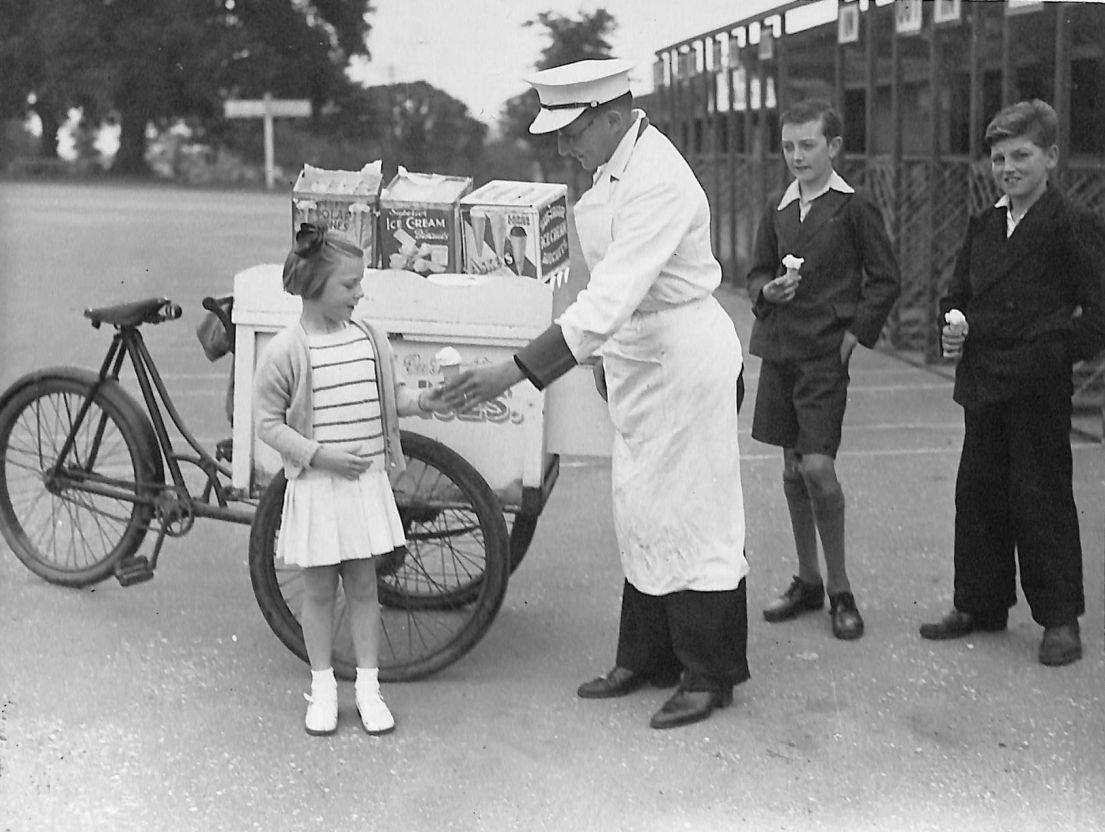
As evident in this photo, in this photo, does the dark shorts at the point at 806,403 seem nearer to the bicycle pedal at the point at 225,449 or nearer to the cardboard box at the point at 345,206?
the cardboard box at the point at 345,206

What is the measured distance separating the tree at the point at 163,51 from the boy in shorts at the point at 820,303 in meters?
1.54

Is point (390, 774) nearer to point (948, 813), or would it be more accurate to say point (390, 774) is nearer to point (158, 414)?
point (948, 813)

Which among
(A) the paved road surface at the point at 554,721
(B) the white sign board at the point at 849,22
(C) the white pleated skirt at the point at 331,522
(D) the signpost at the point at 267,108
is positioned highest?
(B) the white sign board at the point at 849,22

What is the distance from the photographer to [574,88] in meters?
3.88

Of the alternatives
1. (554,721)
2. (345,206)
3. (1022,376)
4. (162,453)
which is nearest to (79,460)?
(162,453)

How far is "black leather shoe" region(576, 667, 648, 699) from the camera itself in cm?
434

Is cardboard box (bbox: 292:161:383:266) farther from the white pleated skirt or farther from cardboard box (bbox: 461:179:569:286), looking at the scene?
the white pleated skirt

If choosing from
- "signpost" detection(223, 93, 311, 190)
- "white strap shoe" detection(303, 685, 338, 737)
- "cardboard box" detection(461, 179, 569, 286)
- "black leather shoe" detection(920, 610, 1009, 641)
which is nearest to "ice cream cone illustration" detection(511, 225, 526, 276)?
"cardboard box" detection(461, 179, 569, 286)

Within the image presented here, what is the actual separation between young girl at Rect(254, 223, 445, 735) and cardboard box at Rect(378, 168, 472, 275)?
41 cm

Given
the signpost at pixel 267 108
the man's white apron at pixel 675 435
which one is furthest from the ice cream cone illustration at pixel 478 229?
the signpost at pixel 267 108

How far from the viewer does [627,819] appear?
11.7ft

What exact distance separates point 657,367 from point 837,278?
0.96 meters

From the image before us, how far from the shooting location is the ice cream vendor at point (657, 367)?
3.90 metres

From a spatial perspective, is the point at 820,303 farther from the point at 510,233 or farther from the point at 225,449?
the point at 225,449
